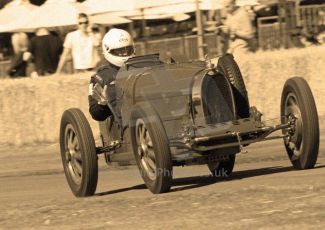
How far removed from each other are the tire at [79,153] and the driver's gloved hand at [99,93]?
0.35 metres

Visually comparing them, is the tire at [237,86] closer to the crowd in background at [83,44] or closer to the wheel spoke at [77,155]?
the wheel spoke at [77,155]

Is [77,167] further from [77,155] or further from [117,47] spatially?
[117,47]

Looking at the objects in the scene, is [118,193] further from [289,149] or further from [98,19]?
[98,19]

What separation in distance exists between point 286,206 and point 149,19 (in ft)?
40.8

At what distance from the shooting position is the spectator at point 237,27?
16.6 meters

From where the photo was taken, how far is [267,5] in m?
17.8

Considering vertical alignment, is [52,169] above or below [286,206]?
below

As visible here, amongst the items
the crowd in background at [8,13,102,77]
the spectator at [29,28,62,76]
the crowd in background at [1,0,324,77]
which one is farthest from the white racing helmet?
the spectator at [29,28,62,76]

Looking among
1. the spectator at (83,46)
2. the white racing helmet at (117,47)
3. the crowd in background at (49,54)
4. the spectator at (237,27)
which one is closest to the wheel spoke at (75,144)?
the white racing helmet at (117,47)

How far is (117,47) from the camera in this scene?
10.5 metres

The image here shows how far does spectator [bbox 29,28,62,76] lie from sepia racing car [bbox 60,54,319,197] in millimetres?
7784

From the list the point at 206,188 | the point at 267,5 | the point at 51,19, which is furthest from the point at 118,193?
the point at 51,19

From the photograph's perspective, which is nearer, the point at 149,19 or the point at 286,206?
the point at 286,206

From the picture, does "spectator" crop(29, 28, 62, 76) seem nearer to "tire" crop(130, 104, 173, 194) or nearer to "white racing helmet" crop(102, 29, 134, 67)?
"white racing helmet" crop(102, 29, 134, 67)
